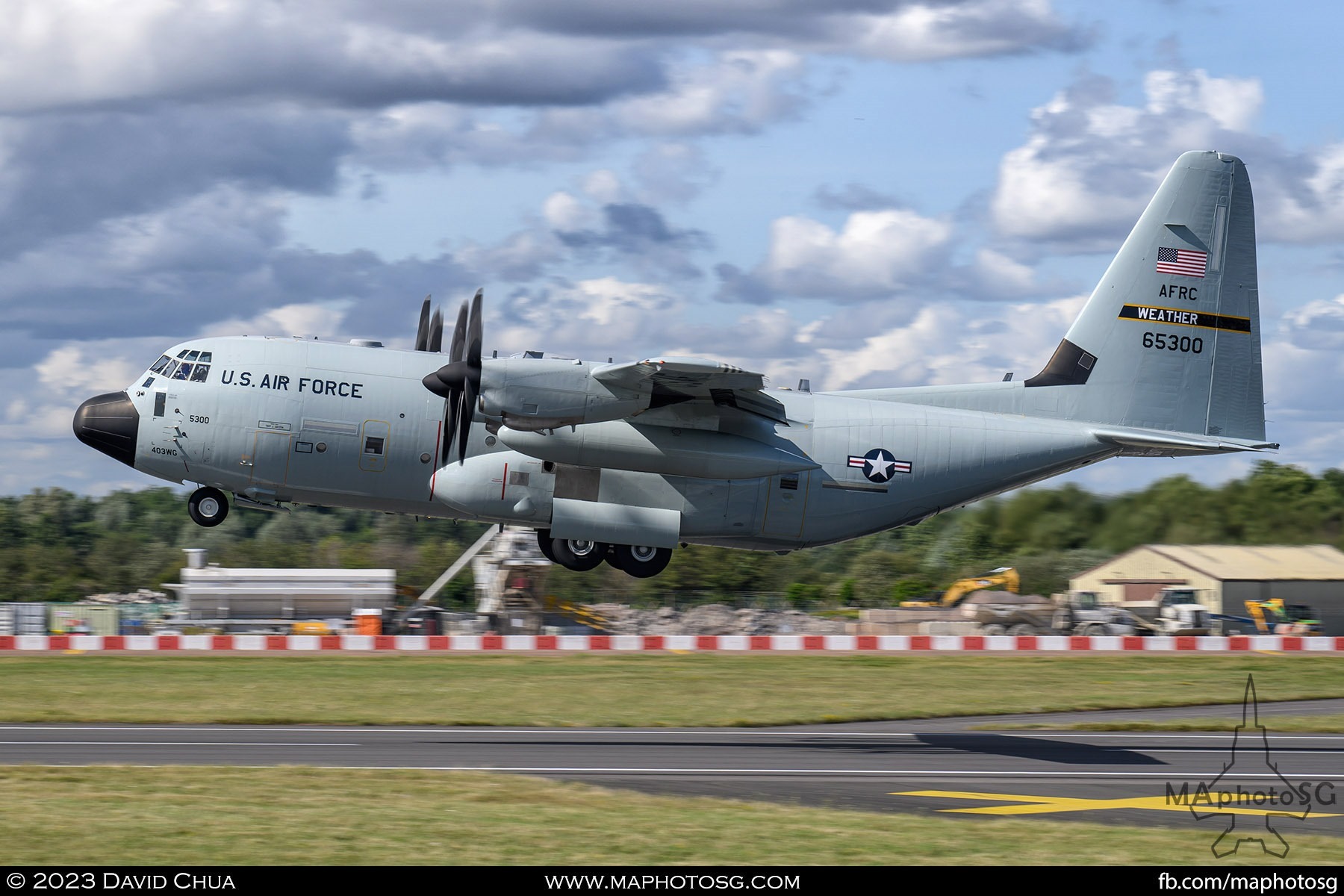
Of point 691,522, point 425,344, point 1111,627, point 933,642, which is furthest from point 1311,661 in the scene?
point 425,344

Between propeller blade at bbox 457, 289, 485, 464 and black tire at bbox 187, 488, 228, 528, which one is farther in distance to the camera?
black tire at bbox 187, 488, 228, 528

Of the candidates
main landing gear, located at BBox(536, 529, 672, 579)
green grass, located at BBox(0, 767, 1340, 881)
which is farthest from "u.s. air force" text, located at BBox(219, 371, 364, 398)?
green grass, located at BBox(0, 767, 1340, 881)

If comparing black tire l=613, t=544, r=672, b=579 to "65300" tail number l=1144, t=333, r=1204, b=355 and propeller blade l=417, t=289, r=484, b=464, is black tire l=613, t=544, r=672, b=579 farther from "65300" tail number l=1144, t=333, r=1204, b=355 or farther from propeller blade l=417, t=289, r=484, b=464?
"65300" tail number l=1144, t=333, r=1204, b=355

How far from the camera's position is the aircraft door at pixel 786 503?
77.8 feet

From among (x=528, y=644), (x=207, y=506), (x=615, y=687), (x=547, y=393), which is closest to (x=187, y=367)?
(x=207, y=506)

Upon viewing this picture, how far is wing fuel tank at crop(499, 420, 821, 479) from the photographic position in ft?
72.5

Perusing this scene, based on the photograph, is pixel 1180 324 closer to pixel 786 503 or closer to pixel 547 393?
pixel 786 503

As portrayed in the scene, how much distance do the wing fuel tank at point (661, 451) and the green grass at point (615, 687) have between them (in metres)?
6.31

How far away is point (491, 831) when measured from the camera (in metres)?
15.1

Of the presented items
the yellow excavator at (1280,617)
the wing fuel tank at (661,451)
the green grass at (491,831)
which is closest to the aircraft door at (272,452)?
the wing fuel tank at (661,451)

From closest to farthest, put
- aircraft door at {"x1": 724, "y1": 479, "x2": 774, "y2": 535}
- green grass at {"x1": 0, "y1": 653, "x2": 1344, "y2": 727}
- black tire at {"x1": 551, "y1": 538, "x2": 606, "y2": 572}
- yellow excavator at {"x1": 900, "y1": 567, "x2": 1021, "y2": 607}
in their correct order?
aircraft door at {"x1": 724, "y1": 479, "x2": 774, "y2": 535}, black tire at {"x1": 551, "y1": 538, "x2": 606, "y2": 572}, green grass at {"x1": 0, "y1": 653, "x2": 1344, "y2": 727}, yellow excavator at {"x1": 900, "y1": 567, "x2": 1021, "y2": 607}

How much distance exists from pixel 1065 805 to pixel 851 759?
471cm

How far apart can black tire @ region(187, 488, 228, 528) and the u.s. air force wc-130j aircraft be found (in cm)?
3

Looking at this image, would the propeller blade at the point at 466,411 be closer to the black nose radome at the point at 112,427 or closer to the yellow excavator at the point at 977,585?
the black nose radome at the point at 112,427
